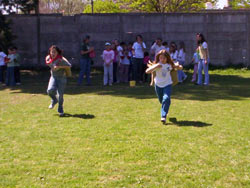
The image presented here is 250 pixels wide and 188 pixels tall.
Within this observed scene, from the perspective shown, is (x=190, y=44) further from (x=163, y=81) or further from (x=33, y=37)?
(x=163, y=81)

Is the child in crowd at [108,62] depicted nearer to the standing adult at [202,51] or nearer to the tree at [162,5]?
the standing adult at [202,51]

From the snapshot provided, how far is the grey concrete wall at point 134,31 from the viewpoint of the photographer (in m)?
20.0

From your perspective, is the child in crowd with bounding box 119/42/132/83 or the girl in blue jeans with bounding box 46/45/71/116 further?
the child in crowd with bounding box 119/42/132/83

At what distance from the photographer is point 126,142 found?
6.78 metres

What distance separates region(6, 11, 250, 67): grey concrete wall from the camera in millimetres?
20031

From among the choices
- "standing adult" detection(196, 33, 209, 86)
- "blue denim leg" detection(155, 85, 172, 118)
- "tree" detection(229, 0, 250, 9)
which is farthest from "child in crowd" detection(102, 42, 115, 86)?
"tree" detection(229, 0, 250, 9)

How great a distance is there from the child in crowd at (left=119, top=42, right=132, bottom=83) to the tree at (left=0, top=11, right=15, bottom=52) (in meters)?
5.41

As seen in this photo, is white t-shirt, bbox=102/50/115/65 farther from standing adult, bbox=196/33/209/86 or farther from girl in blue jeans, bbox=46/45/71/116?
girl in blue jeans, bbox=46/45/71/116

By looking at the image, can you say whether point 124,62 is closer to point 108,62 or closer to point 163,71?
point 108,62

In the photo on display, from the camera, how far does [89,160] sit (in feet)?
19.2

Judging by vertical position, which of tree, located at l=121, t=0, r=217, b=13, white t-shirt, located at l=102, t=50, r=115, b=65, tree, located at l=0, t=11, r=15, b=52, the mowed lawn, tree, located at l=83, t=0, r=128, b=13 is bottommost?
the mowed lawn

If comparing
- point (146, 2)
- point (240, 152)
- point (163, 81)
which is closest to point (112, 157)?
point (240, 152)

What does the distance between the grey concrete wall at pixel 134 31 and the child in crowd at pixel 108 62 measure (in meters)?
4.55

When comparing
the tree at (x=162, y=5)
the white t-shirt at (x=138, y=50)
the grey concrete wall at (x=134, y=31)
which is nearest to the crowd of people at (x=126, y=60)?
the white t-shirt at (x=138, y=50)
